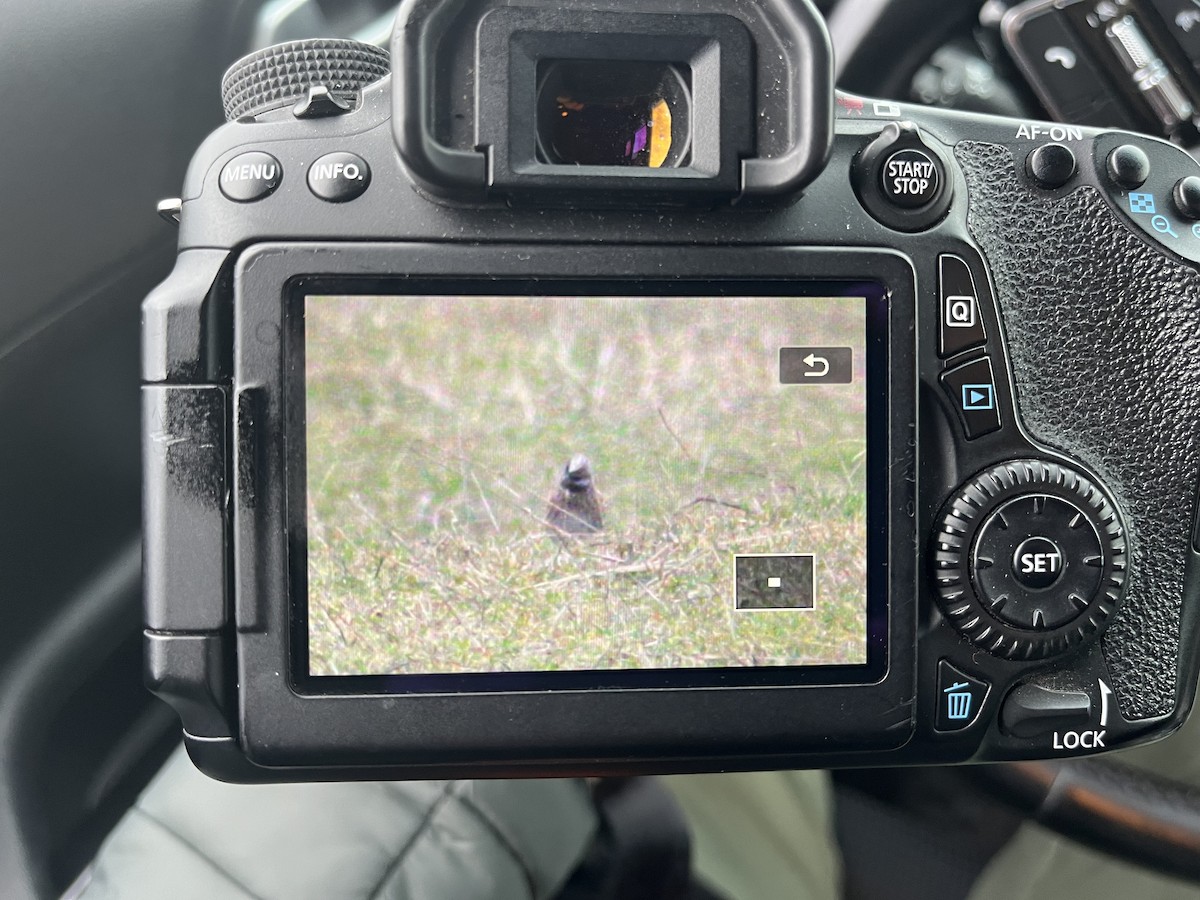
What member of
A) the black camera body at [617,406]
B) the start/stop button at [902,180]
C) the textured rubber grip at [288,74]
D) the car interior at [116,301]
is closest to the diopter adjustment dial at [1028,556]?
the black camera body at [617,406]

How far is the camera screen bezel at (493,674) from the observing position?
375 mm

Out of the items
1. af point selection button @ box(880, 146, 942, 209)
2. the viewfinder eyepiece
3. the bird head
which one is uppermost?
the viewfinder eyepiece

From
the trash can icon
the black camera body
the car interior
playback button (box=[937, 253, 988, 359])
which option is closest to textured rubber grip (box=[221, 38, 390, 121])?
the black camera body

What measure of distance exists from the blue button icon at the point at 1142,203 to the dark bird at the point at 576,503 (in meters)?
0.27

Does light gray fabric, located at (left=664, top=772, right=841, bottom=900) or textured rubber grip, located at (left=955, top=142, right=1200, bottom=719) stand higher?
textured rubber grip, located at (left=955, top=142, right=1200, bottom=719)

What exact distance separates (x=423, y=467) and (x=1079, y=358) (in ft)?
0.96

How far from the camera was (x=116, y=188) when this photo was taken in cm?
51

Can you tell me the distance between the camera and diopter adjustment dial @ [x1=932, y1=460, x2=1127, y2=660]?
39 cm

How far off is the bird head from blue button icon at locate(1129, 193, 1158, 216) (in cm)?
27

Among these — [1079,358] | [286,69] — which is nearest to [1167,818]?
[1079,358]

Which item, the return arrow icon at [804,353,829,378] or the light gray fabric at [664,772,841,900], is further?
the light gray fabric at [664,772,841,900]

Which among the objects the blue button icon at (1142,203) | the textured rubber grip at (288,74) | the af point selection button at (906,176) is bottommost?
the blue button icon at (1142,203)

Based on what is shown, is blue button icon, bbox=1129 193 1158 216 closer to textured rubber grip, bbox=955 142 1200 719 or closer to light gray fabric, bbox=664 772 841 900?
textured rubber grip, bbox=955 142 1200 719

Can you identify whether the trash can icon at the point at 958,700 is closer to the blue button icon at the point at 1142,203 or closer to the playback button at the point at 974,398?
the playback button at the point at 974,398
